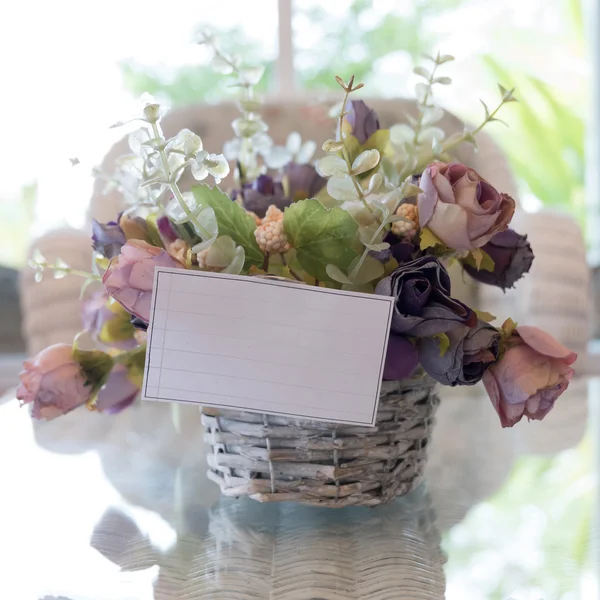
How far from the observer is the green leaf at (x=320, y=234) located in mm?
502

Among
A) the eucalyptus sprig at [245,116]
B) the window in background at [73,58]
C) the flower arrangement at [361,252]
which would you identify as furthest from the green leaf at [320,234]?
the window in background at [73,58]

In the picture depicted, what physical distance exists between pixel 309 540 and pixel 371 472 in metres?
0.07

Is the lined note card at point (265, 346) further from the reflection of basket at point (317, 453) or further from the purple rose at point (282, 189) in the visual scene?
the purple rose at point (282, 189)

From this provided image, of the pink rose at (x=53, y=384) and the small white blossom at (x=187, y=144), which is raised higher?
the small white blossom at (x=187, y=144)

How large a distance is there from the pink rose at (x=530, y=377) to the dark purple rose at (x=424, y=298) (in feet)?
0.18

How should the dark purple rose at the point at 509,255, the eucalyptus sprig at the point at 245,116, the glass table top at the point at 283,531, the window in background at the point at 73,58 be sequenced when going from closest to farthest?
the glass table top at the point at 283,531, the dark purple rose at the point at 509,255, the eucalyptus sprig at the point at 245,116, the window in background at the point at 73,58

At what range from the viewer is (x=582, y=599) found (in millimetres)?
441

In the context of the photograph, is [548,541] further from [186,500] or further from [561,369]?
[186,500]

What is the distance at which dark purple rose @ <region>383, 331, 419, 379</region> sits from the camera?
51cm

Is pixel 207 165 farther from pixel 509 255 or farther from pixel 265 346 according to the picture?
pixel 509 255

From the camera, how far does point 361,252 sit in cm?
53

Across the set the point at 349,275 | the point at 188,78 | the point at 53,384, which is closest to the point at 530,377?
the point at 349,275

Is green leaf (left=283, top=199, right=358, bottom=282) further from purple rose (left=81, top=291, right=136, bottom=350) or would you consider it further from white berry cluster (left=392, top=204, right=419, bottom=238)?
purple rose (left=81, top=291, right=136, bottom=350)

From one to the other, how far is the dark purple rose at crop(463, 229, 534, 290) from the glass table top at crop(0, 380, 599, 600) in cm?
20
